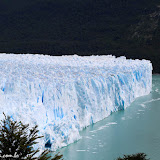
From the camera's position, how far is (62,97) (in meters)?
9.45

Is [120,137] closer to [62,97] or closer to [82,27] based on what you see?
[62,97]

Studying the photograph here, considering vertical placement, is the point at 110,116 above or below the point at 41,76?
below

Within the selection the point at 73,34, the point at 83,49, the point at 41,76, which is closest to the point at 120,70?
the point at 41,76

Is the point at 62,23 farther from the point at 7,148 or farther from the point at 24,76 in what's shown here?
the point at 7,148

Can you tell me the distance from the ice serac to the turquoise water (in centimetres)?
28

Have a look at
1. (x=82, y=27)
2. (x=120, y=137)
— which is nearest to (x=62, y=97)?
(x=120, y=137)

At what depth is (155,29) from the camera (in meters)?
39.1

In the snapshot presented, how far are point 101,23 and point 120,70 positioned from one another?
33702 mm

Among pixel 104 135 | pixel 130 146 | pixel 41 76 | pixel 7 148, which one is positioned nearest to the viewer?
pixel 7 148

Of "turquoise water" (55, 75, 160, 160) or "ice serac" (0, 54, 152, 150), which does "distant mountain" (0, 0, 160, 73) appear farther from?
"turquoise water" (55, 75, 160, 160)

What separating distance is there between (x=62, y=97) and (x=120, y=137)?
77.7 inches

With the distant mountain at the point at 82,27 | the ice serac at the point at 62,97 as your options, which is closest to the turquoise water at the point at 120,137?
the ice serac at the point at 62,97

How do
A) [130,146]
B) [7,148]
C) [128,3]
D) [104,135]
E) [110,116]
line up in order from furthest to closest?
1. [128,3]
2. [110,116]
3. [104,135]
4. [130,146]
5. [7,148]

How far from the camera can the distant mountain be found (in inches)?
1470
